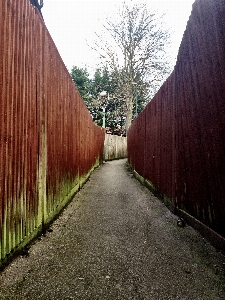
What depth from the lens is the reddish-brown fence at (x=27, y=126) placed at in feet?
7.46

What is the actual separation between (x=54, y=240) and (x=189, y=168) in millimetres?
2045

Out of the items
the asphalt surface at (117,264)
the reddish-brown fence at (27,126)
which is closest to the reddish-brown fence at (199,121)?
the asphalt surface at (117,264)

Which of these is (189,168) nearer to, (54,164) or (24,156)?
(54,164)

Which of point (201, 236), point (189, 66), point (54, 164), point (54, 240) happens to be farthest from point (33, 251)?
point (189, 66)

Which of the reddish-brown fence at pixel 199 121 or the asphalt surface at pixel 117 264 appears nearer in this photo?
the asphalt surface at pixel 117 264

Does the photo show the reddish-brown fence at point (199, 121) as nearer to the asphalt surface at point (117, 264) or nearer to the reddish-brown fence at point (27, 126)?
the asphalt surface at point (117, 264)

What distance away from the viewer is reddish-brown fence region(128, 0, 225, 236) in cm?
279

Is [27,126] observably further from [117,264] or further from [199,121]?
[199,121]

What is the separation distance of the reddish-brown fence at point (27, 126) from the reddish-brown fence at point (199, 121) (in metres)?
1.95

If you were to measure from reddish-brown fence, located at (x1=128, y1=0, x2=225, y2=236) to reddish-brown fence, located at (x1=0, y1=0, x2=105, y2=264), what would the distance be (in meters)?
1.95

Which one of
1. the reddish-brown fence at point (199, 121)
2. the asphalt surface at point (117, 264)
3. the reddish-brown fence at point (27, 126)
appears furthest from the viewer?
the reddish-brown fence at point (199, 121)

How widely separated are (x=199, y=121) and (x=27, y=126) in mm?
2079

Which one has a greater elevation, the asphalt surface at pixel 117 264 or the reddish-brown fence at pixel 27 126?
the reddish-brown fence at pixel 27 126

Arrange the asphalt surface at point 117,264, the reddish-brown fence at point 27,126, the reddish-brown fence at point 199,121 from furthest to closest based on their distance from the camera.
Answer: the reddish-brown fence at point 199,121 < the reddish-brown fence at point 27,126 < the asphalt surface at point 117,264
